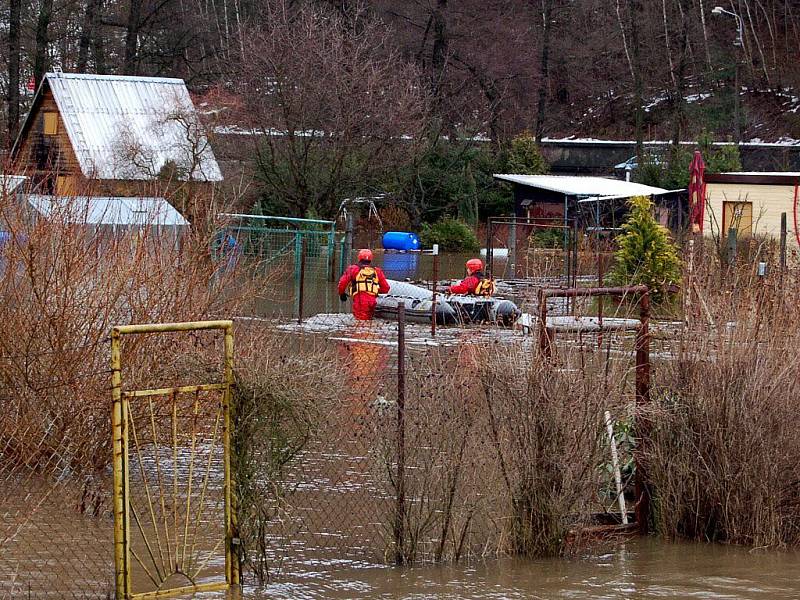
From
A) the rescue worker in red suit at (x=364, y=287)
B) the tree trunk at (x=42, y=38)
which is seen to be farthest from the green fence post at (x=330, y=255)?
the tree trunk at (x=42, y=38)

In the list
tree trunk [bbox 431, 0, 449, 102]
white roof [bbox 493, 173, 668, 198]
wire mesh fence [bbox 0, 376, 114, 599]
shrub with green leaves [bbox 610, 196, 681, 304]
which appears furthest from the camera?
tree trunk [bbox 431, 0, 449, 102]

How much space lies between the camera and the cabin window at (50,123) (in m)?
40.6

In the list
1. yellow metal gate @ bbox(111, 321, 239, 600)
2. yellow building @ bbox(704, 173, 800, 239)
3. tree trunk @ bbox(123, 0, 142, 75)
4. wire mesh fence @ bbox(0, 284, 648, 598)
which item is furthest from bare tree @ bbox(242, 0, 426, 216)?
wire mesh fence @ bbox(0, 284, 648, 598)

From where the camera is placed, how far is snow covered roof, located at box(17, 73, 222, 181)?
1377 inches

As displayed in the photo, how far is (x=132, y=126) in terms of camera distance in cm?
3856

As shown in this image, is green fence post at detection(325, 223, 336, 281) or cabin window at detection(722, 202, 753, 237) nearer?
green fence post at detection(325, 223, 336, 281)

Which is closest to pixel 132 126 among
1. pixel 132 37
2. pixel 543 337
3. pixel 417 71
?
pixel 417 71

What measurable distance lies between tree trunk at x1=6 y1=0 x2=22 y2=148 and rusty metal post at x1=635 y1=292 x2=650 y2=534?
41.2 m

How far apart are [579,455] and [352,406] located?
1.63m

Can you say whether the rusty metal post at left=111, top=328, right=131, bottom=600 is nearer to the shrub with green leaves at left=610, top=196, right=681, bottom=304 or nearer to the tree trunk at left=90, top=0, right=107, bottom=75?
the shrub with green leaves at left=610, top=196, right=681, bottom=304

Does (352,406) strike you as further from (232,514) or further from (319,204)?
(319,204)

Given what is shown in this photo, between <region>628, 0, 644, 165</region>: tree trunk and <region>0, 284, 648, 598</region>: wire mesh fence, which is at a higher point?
<region>628, 0, 644, 165</region>: tree trunk

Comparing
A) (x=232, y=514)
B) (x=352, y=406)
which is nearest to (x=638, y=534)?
(x=352, y=406)

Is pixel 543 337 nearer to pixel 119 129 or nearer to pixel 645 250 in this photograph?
pixel 645 250
